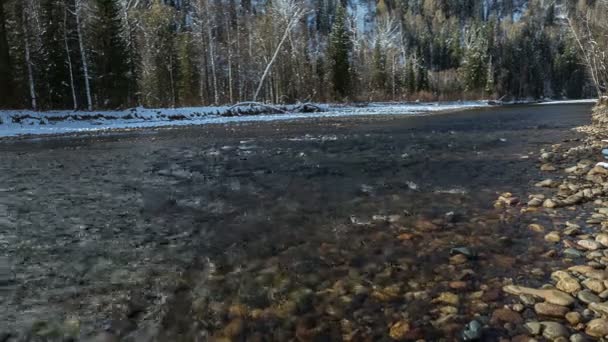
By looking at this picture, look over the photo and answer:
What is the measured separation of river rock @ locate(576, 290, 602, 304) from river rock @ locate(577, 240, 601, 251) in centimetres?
126

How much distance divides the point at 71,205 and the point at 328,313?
5.84 metres

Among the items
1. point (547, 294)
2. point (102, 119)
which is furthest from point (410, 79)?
point (547, 294)

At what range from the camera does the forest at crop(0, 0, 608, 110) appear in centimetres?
3316

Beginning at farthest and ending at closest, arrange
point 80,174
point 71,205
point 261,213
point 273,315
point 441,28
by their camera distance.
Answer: point 441,28 < point 80,174 < point 71,205 < point 261,213 < point 273,315

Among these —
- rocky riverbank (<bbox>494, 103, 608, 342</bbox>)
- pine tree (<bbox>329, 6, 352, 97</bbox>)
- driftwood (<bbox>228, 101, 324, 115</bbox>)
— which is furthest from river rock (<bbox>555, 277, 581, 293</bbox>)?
pine tree (<bbox>329, 6, 352, 97</bbox>)

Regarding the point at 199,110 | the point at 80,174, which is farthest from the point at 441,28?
the point at 80,174

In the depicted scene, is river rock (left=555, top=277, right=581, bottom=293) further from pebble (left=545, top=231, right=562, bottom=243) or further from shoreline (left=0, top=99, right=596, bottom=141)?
shoreline (left=0, top=99, right=596, bottom=141)

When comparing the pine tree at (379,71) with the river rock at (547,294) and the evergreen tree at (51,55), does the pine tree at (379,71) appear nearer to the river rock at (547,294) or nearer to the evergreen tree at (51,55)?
the evergreen tree at (51,55)

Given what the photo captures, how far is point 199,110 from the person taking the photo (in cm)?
3450

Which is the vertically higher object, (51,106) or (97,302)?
(51,106)

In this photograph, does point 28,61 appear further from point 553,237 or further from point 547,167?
point 553,237

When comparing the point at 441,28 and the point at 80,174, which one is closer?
the point at 80,174

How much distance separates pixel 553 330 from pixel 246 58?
186 ft

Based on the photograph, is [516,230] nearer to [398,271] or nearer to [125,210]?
[398,271]
